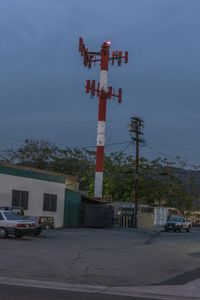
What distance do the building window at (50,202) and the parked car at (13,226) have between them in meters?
16.3

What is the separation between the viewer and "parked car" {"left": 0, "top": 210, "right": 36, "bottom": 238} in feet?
98.1

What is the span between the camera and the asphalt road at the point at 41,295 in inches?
452

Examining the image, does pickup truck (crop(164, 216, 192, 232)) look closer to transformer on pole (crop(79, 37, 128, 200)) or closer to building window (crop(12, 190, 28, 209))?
transformer on pole (crop(79, 37, 128, 200))

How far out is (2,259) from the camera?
18.7m

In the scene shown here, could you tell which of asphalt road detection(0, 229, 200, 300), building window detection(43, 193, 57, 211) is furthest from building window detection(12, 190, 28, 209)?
asphalt road detection(0, 229, 200, 300)

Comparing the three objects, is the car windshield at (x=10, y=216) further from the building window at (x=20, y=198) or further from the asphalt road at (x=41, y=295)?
the asphalt road at (x=41, y=295)

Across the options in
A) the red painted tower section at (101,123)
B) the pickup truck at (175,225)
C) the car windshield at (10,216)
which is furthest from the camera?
the pickup truck at (175,225)

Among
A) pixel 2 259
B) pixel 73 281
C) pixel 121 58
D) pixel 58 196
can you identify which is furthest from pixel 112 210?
pixel 73 281

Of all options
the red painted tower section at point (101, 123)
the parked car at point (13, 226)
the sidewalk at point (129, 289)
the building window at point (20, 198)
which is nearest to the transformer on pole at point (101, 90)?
the red painted tower section at point (101, 123)

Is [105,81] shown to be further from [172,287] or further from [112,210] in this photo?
[172,287]

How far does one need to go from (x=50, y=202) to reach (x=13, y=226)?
59.4 feet

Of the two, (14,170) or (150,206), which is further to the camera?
(150,206)

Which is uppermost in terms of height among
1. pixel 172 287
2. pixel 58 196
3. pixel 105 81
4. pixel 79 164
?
pixel 105 81

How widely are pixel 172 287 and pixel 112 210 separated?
144 ft
